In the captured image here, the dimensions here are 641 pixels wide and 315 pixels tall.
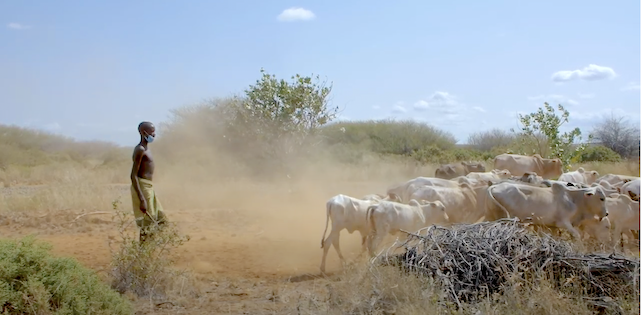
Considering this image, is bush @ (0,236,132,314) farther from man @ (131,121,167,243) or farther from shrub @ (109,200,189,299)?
man @ (131,121,167,243)

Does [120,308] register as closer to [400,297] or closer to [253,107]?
[400,297]

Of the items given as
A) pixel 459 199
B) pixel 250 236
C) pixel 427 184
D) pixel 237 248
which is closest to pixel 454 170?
pixel 427 184

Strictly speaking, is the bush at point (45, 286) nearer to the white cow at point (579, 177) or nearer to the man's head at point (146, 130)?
the man's head at point (146, 130)

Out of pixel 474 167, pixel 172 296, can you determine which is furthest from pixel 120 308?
pixel 474 167

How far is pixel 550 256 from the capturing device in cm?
699

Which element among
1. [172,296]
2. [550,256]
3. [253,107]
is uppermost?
[253,107]

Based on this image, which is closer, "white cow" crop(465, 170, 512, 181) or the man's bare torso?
the man's bare torso

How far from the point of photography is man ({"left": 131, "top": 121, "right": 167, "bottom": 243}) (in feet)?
27.7

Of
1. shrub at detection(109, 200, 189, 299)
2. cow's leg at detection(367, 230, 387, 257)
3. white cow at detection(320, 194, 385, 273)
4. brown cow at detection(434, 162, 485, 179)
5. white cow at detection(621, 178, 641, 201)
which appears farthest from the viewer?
brown cow at detection(434, 162, 485, 179)

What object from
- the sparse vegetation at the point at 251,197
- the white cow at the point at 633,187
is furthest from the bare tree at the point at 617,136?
the white cow at the point at 633,187

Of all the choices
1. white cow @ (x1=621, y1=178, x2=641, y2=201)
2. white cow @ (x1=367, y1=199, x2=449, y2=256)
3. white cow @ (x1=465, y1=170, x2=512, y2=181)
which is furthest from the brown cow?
white cow @ (x1=367, y1=199, x2=449, y2=256)

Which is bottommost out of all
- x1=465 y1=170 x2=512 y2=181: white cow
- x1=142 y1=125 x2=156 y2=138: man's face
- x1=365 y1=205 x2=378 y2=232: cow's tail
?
x1=365 y1=205 x2=378 y2=232: cow's tail

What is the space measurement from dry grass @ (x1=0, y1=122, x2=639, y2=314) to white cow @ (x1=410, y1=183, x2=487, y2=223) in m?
1.73

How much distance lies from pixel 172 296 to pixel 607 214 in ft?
22.8
